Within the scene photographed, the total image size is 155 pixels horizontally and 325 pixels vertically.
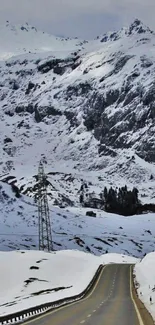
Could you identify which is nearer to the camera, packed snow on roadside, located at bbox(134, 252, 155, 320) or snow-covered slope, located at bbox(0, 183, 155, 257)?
packed snow on roadside, located at bbox(134, 252, 155, 320)

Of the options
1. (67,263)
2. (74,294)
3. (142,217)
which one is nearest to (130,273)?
(67,263)

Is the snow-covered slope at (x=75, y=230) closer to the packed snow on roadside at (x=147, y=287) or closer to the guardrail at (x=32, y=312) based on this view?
the packed snow on roadside at (x=147, y=287)

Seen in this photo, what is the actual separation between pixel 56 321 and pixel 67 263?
55329 mm

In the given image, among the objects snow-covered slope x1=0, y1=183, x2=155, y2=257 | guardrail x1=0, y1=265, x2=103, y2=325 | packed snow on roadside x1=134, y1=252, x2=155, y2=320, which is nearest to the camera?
guardrail x1=0, y1=265, x2=103, y2=325

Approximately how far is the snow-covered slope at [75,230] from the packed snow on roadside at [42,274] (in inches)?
1386

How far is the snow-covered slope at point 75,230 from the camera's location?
5305 inches

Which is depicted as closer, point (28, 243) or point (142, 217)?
point (28, 243)

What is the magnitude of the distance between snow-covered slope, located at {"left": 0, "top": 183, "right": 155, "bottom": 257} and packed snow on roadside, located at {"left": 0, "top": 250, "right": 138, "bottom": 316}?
35.2m

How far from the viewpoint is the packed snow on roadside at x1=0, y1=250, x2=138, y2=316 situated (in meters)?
58.3

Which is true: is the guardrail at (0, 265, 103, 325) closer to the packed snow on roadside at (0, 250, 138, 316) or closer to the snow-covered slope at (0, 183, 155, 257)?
the packed snow on roadside at (0, 250, 138, 316)

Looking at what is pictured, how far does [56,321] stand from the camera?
28.3m

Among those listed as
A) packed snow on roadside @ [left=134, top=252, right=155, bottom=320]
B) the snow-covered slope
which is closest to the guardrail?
packed snow on roadside @ [left=134, top=252, right=155, bottom=320]

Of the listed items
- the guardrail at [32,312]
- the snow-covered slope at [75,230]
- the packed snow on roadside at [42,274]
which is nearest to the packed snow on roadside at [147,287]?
the guardrail at [32,312]

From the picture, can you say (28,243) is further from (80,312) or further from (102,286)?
(80,312)
